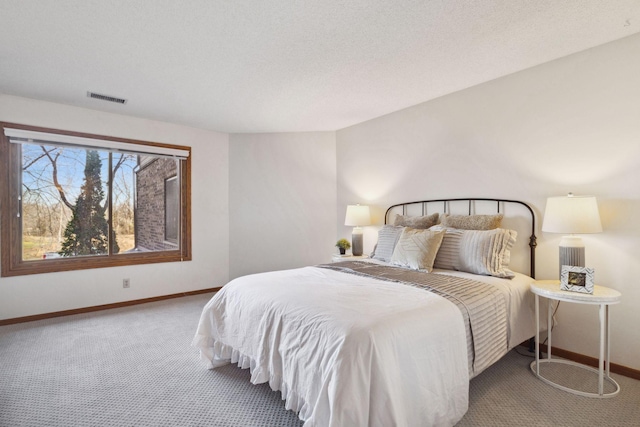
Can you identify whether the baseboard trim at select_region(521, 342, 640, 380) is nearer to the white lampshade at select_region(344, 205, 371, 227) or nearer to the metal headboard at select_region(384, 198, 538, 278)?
the metal headboard at select_region(384, 198, 538, 278)

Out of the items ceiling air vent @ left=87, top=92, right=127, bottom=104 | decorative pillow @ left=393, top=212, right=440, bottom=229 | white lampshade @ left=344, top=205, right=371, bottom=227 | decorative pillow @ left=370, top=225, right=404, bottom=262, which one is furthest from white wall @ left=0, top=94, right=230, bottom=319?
decorative pillow @ left=393, top=212, right=440, bottom=229

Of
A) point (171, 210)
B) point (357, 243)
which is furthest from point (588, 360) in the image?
point (171, 210)

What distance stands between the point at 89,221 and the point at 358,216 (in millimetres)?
3356

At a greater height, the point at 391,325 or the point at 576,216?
the point at 576,216

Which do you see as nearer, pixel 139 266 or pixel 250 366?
pixel 250 366

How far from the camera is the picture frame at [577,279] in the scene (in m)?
2.11

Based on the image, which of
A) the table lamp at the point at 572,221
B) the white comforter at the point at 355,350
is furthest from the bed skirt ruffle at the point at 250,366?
the table lamp at the point at 572,221

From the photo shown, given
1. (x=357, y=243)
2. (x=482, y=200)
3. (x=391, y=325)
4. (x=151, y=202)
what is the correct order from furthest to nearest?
(x=151, y=202) → (x=357, y=243) → (x=482, y=200) → (x=391, y=325)

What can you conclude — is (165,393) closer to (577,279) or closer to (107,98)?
(577,279)

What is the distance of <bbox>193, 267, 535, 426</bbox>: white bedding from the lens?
138 cm

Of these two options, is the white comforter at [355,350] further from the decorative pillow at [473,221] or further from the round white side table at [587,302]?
the decorative pillow at [473,221]

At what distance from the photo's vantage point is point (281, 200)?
4.88 metres

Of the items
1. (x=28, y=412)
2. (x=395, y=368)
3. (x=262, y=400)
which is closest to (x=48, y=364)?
(x=28, y=412)

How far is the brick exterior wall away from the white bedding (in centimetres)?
277
